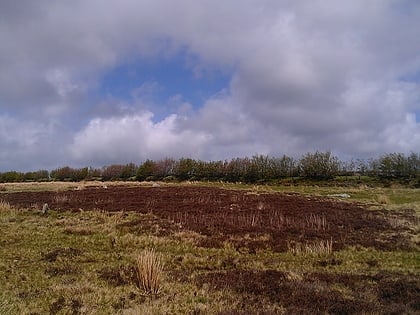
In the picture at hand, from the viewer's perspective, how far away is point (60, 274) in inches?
468

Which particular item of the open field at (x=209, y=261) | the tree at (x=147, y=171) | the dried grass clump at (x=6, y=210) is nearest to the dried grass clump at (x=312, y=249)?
the open field at (x=209, y=261)

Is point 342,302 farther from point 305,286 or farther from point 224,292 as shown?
point 224,292

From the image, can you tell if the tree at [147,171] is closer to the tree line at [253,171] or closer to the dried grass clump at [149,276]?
the tree line at [253,171]

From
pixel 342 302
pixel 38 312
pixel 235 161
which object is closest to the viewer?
pixel 38 312

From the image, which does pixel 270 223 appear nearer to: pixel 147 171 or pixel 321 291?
pixel 321 291

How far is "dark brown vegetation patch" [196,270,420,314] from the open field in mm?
32

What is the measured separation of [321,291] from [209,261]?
206 inches

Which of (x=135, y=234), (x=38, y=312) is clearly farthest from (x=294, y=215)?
(x=38, y=312)

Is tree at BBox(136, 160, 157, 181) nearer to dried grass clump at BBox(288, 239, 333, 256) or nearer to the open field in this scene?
the open field

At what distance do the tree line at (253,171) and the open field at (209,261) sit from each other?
71.8m

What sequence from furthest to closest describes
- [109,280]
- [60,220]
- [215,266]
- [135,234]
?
[60,220]
[135,234]
[215,266]
[109,280]

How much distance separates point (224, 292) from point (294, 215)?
1766cm

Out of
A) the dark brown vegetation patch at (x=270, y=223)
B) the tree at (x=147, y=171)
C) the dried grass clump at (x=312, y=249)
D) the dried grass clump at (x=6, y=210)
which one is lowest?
the dried grass clump at (x=312, y=249)

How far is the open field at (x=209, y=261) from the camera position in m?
9.39
